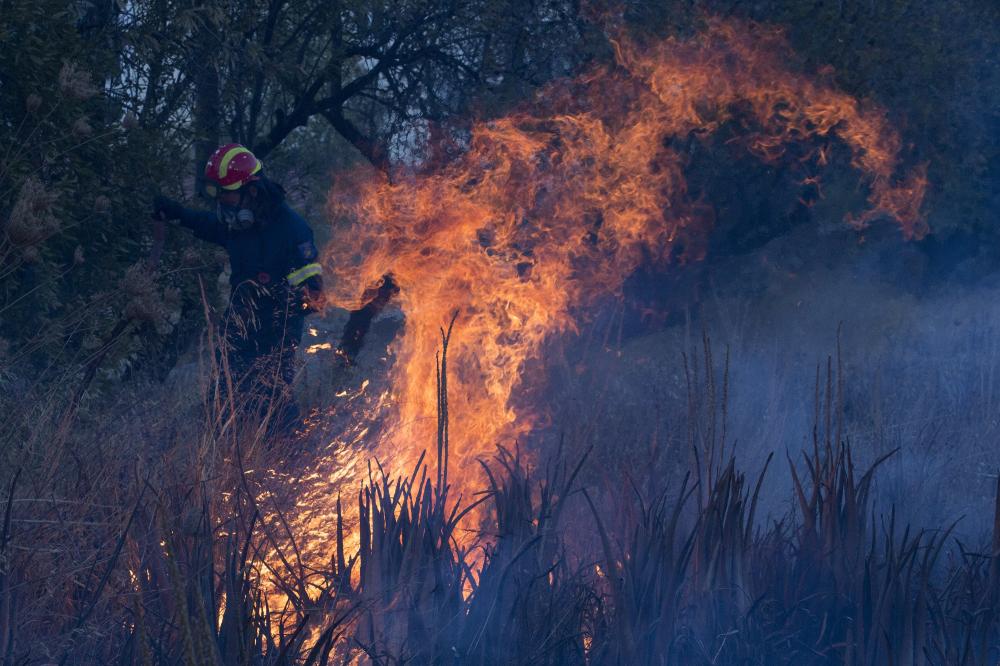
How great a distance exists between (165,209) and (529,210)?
2255 millimetres

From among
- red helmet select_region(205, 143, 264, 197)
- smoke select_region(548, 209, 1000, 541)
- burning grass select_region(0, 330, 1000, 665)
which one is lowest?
burning grass select_region(0, 330, 1000, 665)

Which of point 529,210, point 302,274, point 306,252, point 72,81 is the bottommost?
point 302,274

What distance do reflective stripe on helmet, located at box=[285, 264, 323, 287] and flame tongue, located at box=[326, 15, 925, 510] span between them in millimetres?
235

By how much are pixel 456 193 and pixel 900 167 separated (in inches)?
311

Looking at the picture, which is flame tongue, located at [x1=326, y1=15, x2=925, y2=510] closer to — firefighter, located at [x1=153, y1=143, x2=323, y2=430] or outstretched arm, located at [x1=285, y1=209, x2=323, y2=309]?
outstretched arm, located at [x1=285, y1=209, x2=323, y2=309]

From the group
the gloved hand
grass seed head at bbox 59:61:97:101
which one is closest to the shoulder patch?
the gloved hand

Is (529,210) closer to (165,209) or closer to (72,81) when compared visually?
(165,209)

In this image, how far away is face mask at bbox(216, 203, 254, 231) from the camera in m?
6.54

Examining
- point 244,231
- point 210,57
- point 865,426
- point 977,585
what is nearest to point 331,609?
point 977,585

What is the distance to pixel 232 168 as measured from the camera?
21.5 ft

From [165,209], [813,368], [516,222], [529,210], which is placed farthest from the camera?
[813,368]

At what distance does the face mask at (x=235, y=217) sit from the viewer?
6.54 metres

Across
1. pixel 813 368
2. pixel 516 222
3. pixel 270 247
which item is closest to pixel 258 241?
pixel 270 247

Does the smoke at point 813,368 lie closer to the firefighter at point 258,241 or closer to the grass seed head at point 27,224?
the firefighter at point 258,241
